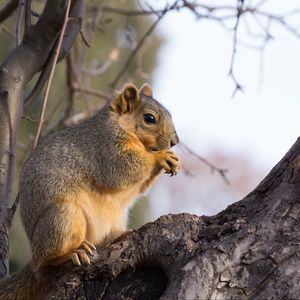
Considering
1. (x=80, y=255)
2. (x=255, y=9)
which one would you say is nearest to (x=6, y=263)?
(x=80, y=255)

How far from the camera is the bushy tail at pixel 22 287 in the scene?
287cm

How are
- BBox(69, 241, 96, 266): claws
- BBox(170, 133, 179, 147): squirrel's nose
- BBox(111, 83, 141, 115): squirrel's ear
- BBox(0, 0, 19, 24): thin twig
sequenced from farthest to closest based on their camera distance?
BBox(0, 0, 19, 24): thin twig
BBox(111, 83, 141, 115): squirrel's ear
BBox(170, 133, 179, 147): squirrel's nose
BBox(69, 241, 96, 266): claws

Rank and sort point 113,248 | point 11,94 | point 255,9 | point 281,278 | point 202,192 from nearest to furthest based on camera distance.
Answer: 1. point 281,278
2. point 113,248
3. point 11,94
4. point 255,9
5. point 202,192

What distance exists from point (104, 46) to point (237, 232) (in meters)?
8.29

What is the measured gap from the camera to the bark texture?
2383mm

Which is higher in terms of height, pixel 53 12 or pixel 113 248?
pixel 53 12

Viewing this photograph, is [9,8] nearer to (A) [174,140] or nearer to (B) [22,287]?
(A) [174,140]

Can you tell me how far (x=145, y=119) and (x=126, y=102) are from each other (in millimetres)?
134

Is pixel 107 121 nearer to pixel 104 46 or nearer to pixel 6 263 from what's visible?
pixel 6 263

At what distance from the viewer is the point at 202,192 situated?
10.2 meters

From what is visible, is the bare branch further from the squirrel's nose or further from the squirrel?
the squirrel's nose

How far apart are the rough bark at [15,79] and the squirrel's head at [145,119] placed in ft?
1.14

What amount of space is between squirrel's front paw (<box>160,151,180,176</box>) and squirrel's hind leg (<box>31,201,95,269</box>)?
18.4 inches

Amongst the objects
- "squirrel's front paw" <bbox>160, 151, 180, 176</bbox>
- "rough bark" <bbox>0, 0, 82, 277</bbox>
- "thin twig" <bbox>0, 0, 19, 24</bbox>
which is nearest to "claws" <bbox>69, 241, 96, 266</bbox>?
"rough bark" <bbox>0, 0, 82, 277</bbox>
